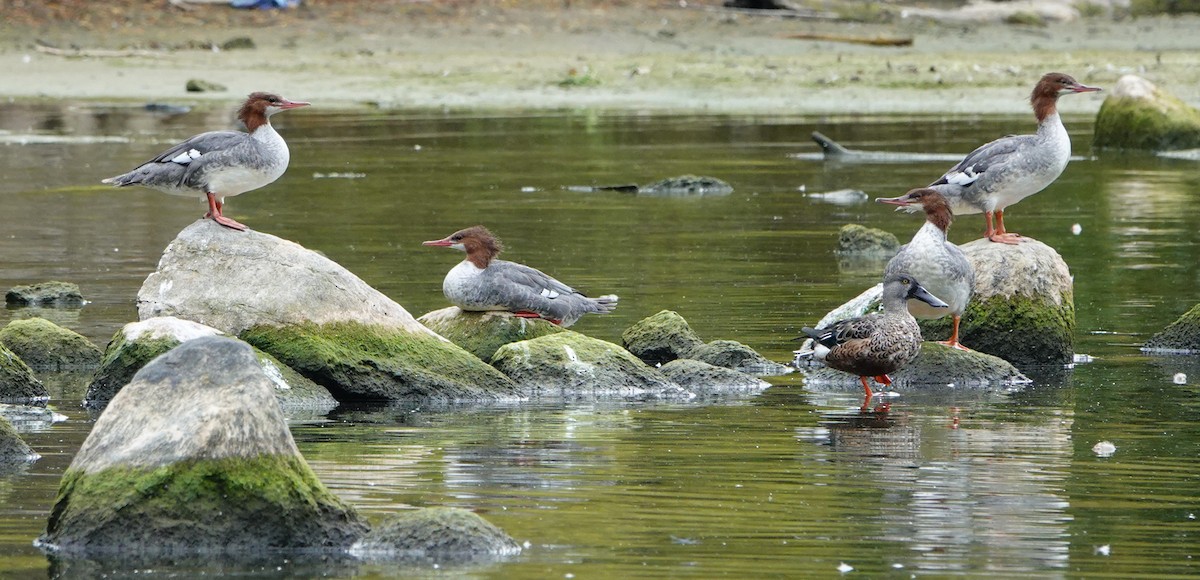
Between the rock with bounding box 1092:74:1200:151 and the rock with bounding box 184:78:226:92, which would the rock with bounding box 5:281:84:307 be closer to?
the rock with bounding box 1092:74:1200:151

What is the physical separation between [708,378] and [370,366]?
2.06 metres

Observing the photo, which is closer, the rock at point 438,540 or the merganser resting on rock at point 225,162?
the rock at point 438,540

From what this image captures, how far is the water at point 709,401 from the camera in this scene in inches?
310

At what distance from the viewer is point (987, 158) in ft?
43.2

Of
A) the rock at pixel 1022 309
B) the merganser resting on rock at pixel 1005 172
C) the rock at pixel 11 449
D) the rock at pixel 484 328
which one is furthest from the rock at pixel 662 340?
the rock at pixel 11 449

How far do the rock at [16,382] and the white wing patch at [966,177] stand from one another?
6211 mm

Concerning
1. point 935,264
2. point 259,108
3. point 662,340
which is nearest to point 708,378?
point 662,340

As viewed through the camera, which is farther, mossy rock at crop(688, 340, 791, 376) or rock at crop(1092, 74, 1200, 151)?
rock at crop(1092, 74, 1200, 151)

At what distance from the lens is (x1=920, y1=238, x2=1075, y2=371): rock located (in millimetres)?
12703

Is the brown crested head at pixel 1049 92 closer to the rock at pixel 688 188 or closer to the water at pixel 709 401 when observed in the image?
the water at pixel 709 401

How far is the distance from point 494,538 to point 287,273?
4.33 m

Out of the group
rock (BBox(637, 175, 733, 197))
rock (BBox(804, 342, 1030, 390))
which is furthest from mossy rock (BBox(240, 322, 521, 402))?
rock (BBox(637, 175, 733, 197))

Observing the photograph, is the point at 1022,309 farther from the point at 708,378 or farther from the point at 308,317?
the point at 308,317

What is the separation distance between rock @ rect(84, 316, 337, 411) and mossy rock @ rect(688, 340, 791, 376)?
253 centimetres
